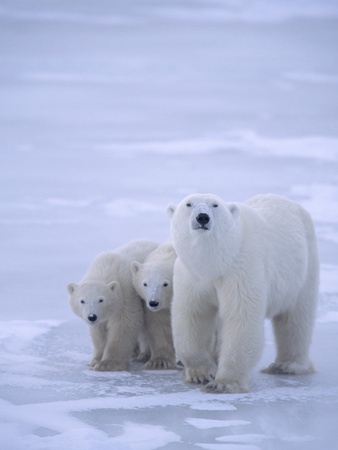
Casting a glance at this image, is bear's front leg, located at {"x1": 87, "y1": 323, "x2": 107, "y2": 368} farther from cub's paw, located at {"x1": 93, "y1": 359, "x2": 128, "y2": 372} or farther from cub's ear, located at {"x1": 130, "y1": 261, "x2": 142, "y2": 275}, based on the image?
cub's ear, located at {"x1": 130, "y1": 261, "x2": 142, "y2": 275}

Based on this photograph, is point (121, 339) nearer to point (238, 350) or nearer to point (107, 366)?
point (107, 366)

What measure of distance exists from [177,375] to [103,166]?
9.95 meters

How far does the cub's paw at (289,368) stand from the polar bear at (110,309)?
84 cm

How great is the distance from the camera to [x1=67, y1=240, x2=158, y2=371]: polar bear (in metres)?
5.56

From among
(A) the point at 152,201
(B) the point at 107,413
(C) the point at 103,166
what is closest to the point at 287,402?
(B) the point at 107,413

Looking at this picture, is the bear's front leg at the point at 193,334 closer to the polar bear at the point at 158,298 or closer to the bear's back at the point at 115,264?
the polar bear at the point at 158,298

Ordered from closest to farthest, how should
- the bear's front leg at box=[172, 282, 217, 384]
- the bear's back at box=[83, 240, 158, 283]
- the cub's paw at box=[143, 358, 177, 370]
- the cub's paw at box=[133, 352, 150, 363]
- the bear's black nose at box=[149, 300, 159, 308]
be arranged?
1. the bear's front leg at box=[172, 282, 217, 384]
2. the bear's black nose at box=[149, 300, 159, 308]
3. the cub's paw at box=[143, 358, 177, 370]
4. the bear's back at box=[83, 240, 158, 283]
5. the cub's paw at box=[133, 352, 150, 363]

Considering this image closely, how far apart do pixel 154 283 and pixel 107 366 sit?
0.56 m

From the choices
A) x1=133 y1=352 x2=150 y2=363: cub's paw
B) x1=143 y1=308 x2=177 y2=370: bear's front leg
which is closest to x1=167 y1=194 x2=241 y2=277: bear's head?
x1=143 y1=308 x2=177 y2=370: bear's front leg

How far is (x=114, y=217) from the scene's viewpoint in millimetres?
11211

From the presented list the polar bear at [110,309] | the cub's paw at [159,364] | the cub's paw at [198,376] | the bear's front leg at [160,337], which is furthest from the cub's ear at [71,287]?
the cub's paw at [198,376]

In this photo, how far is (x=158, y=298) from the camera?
549 centimetres

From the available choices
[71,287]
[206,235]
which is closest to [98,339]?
[71,287]

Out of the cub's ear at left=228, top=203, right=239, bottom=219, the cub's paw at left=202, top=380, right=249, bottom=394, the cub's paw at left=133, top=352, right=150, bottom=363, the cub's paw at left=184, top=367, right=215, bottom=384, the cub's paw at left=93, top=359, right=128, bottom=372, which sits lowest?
the cub's paw at left=202, top=380, right=249, bottom=394
